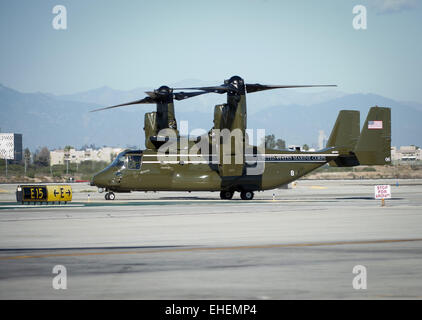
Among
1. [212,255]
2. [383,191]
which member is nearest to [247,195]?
[383,191]

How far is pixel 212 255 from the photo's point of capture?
553 inches

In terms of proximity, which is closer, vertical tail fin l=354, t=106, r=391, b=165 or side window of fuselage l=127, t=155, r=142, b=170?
side window of fuselage l=127, t=155, r=142, b=170

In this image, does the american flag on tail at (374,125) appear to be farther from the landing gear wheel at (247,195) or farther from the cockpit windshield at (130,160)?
the cockpit windshield at (130,160)

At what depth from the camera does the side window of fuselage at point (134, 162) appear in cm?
3712

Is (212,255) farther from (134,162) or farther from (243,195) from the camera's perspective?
(243,195)

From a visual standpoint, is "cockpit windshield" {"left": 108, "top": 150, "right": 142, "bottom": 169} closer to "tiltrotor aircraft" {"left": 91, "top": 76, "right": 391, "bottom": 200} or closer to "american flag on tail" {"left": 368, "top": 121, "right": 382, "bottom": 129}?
"tiltrotor aircraft" {"left": 91, "top": 76, "right": 391, "bottom": 200}

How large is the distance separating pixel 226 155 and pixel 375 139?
11036mm

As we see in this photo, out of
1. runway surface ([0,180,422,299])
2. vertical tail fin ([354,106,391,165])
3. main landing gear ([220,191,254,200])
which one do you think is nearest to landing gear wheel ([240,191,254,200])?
main landing gear ([220,191,254,200])

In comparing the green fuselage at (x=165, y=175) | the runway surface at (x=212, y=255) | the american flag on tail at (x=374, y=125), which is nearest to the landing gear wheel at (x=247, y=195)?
the green fuselage at (x=165, y=175)

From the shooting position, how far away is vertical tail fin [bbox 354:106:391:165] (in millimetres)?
38375

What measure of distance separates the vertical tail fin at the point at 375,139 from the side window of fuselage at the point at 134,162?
14980mm

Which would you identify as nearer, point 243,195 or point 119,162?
point 119,162

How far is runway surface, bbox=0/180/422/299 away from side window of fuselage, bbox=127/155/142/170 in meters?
11.8
